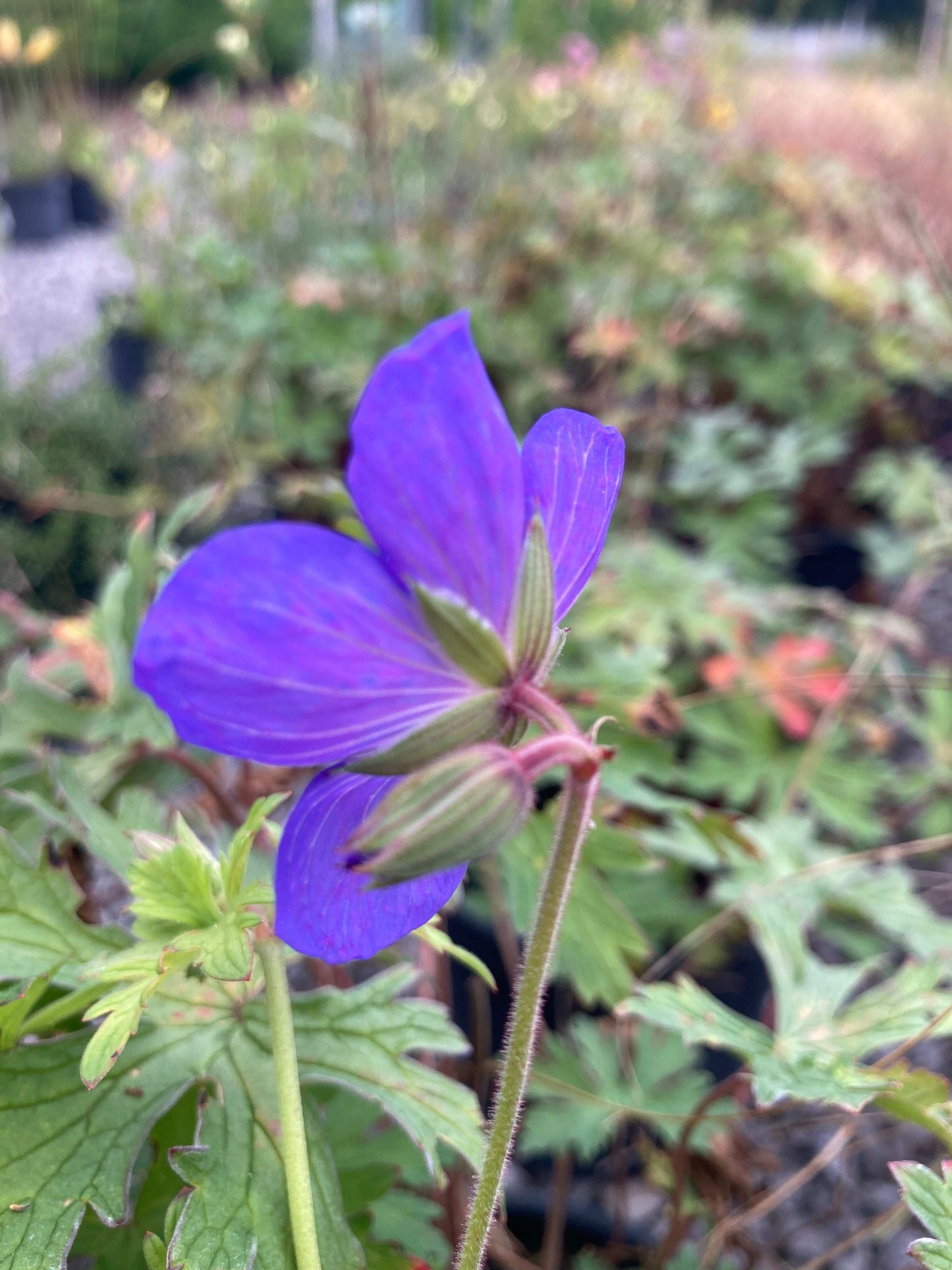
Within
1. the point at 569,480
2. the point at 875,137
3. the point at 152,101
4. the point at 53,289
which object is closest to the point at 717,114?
the point at 152,101

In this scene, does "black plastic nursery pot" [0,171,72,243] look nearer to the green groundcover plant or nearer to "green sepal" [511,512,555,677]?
the green groundcover plant

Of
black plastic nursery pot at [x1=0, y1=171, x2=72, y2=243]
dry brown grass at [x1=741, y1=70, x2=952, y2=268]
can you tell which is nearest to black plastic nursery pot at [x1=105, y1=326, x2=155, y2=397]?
dry brown grass at [x1=741, y1=70, x2=952, y2=268]

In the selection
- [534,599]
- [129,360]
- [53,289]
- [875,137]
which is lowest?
[53,289]

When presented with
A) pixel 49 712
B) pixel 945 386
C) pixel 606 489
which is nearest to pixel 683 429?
pixel 945 386

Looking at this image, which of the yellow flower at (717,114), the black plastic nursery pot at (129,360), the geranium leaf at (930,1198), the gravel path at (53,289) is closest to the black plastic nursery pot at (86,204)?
the gravel path at (53,289)

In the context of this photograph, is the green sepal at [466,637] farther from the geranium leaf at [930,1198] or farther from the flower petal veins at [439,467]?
the geranium leaf at [930,1198]

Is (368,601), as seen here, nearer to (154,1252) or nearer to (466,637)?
(466,637)
